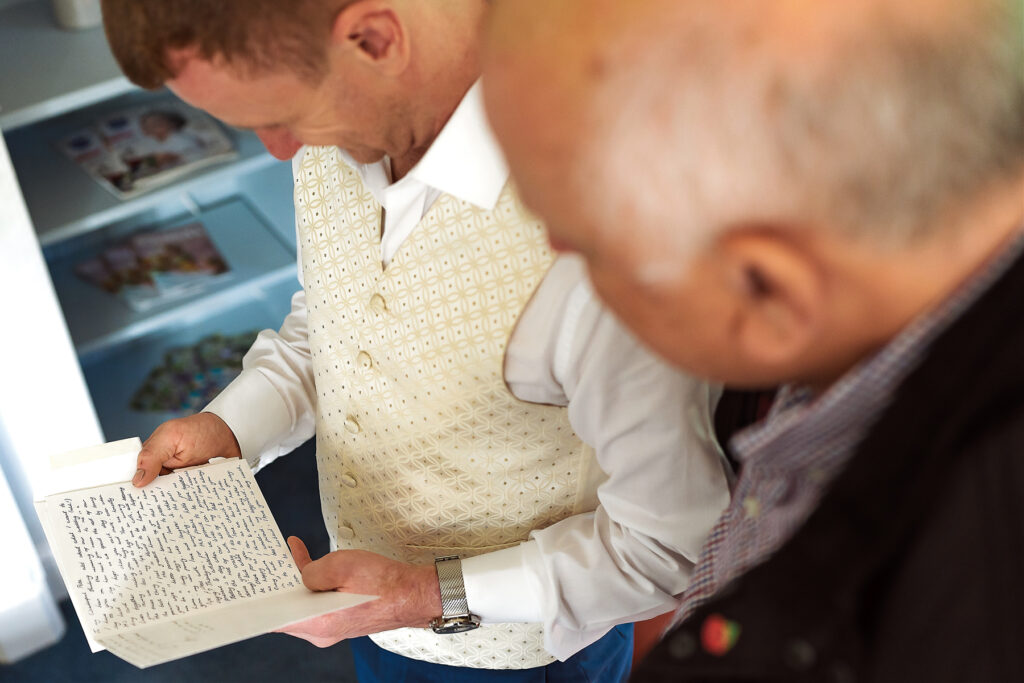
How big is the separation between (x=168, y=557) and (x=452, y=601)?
Result: 1.03 ft

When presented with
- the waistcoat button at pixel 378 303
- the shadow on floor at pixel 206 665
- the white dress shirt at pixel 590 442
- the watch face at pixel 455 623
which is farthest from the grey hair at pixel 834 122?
the shadow on floor at pixel 206 665

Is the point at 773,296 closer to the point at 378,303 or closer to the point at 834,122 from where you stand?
the point at 834,122

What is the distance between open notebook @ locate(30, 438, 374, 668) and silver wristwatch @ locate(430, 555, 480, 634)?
133 mm

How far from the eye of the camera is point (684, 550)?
0.87m

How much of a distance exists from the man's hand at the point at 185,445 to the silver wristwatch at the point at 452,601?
36cm

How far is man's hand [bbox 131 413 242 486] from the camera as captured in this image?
3.44 feet

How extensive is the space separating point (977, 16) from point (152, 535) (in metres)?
0.92

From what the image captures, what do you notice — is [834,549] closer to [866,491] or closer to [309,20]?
[866,491]

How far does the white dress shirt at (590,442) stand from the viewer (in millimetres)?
792

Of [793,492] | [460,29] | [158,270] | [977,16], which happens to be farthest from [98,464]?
[158,270]

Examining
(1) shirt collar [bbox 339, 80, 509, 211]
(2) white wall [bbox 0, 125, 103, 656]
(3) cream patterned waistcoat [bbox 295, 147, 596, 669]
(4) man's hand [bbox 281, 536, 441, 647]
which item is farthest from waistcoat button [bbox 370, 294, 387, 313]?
(2) white wall [bbox 0, 125, 103, 656]

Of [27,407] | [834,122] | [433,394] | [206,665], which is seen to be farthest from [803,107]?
[206,665]

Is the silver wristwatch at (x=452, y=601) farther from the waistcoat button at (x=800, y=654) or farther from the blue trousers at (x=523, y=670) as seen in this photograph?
the waistcoat button at (x=800, y=654)

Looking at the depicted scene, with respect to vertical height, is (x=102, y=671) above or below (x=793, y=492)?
below
